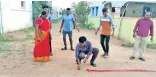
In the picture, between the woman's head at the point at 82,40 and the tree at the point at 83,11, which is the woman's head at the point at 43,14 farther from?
the tree at the point at 83,11

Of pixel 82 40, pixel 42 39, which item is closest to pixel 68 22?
pixel 42 39

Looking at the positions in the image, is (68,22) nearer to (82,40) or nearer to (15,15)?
(82,40)

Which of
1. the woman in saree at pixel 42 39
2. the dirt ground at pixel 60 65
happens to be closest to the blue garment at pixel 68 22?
the dirt ground at pixel 60 65

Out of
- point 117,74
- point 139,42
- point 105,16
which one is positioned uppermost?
point 105,16

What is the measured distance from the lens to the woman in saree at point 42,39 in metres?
7.85

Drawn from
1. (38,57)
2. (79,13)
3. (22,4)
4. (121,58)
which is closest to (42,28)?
(38,57)

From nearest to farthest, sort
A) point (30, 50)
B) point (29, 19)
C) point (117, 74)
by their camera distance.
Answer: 1. point (117, 74)
2. point (30, 50)
3. point (29, 19)

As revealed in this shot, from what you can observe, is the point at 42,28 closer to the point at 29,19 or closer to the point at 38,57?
the point at 38,57

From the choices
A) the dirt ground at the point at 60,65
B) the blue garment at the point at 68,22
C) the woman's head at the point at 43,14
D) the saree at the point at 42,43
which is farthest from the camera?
the blue garment at the point at 68,22

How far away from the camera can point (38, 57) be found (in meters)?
8.04

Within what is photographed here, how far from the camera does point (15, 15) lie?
19.2m

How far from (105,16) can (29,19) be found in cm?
1590

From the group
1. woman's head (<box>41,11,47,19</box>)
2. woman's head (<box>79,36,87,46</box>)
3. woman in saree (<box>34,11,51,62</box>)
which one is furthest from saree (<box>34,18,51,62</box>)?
woman's head (<box>79,36,87,46</box>)

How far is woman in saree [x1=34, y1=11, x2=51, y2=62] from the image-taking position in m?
7.85
